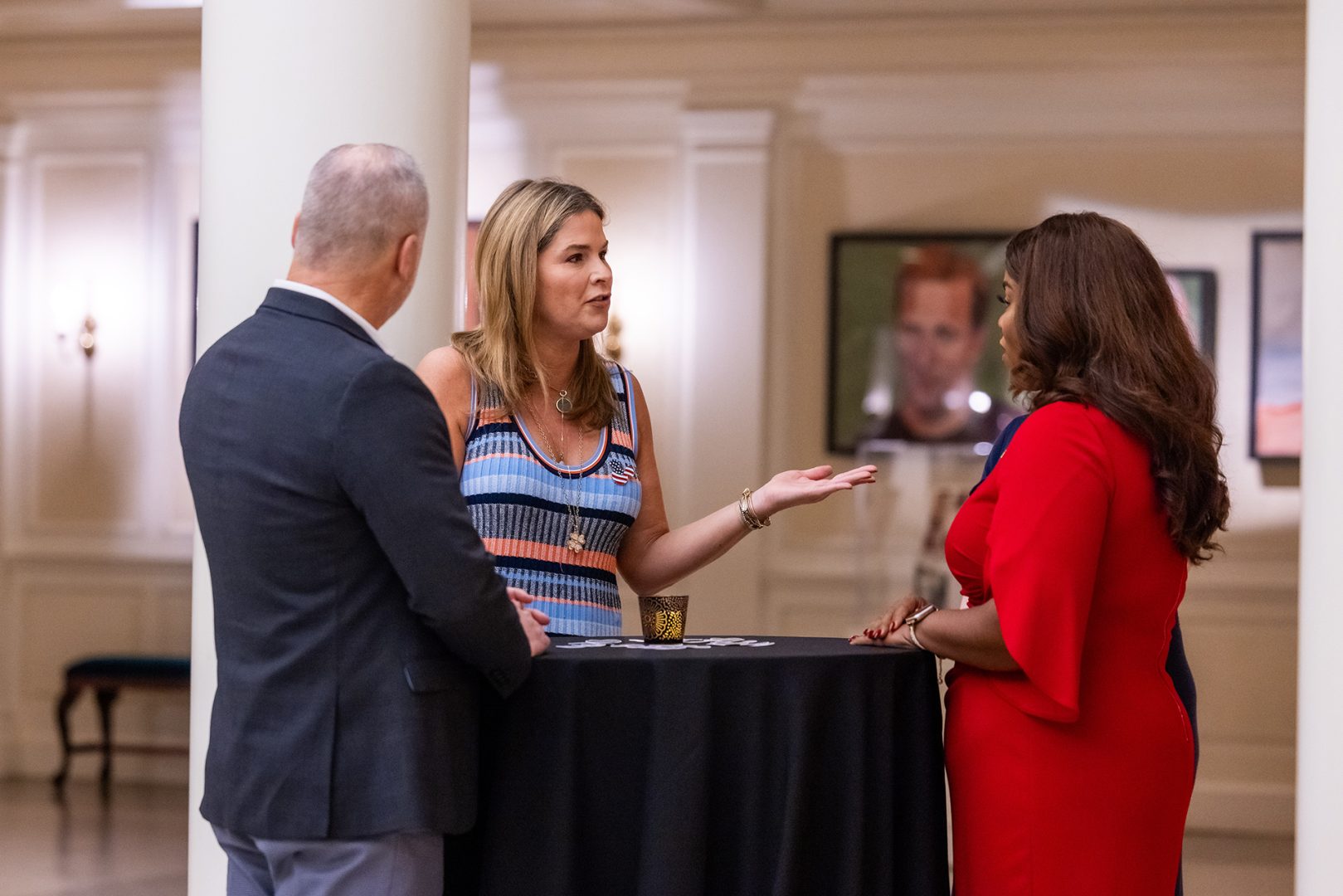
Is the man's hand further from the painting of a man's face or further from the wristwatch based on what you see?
the painting of a man's face

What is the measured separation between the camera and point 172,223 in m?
7.76

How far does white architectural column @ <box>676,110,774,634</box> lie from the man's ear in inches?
203

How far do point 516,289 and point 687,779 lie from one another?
1.02 metres

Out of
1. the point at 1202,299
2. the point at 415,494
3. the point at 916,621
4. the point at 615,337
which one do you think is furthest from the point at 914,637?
the point at 1202,299

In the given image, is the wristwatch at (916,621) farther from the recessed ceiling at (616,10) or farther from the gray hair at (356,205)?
the recessed ceiling at (616,10)

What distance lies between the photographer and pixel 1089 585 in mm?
2236

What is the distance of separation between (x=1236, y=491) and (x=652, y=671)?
17.6ft

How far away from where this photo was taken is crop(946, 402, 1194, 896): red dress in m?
2.23

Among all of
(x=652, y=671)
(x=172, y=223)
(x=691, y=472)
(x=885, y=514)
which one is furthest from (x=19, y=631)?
(x=652, y=671)

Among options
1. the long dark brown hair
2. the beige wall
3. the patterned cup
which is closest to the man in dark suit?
the patterned cup

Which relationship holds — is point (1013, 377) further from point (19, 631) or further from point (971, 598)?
point (19, 631)

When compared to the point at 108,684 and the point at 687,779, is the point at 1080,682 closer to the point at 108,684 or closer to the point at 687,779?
the point at 687,779

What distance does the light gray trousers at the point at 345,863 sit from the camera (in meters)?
1.94

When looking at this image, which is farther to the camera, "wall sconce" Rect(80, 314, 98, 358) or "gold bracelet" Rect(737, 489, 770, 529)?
"wall sconce" Rect(80, 314, 98, 358)
